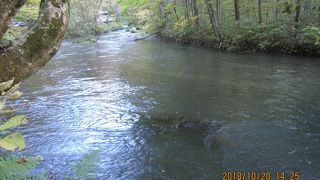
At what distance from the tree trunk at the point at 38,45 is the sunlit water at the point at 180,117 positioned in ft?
12.3

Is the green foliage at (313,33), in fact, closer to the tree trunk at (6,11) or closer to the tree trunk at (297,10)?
the tree trunk at (297,10)

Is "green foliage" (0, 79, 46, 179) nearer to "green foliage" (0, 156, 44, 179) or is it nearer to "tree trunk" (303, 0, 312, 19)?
"green foliage" (0, 156, 44, 179)

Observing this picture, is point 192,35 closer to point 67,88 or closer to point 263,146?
point 67,88

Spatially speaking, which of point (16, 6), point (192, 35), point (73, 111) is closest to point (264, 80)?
point (73, 111)

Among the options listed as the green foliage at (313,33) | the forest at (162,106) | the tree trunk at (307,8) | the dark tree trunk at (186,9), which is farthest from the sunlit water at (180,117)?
the dark tree trunk at (186,9)

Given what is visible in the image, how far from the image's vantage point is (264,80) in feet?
43.6

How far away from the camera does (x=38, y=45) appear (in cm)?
284

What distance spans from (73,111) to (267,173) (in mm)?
6319

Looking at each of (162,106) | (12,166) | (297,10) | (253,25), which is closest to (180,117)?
(162,106)

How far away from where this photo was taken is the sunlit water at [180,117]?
6.56m

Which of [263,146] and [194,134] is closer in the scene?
[263,146]
